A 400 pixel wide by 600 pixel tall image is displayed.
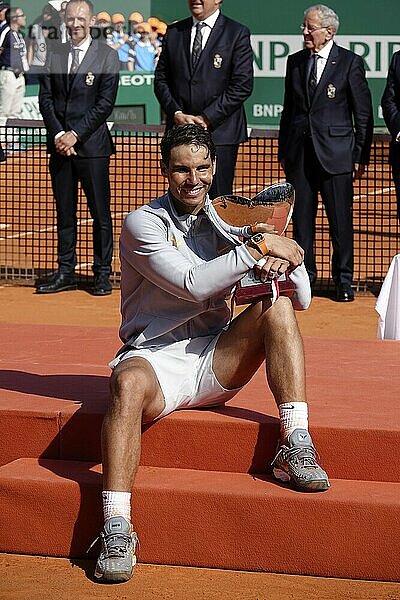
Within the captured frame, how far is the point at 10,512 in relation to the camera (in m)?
4.77

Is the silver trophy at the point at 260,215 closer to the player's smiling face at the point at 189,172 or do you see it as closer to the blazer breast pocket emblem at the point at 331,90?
the player's smiling face at the point at 189,172

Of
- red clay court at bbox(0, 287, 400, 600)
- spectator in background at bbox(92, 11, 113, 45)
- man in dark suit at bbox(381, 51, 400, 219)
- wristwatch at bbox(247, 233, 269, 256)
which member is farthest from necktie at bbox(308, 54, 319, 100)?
spectator in background at bbox(92, 11, 113, 45)

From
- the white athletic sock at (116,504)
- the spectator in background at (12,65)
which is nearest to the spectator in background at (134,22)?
the spectator in background at (12,65)

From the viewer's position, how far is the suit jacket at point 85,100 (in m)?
9.96

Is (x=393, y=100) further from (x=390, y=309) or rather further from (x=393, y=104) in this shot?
(x=390, y=309)

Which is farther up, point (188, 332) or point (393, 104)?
point (393, 104)

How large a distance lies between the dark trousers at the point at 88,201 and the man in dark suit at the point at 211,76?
2.79ft

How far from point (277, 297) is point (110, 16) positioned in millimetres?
17363

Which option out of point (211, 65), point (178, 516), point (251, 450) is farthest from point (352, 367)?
point (211, 65)

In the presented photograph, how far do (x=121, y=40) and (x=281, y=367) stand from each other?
17.2 meters

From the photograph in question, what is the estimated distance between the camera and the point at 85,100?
10.0m

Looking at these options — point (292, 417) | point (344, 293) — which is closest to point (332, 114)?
point (344, 293)

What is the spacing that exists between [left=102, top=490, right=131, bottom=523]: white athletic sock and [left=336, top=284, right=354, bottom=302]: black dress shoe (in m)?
5.79

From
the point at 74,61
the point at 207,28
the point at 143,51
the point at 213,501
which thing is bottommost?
the point at 213,501
